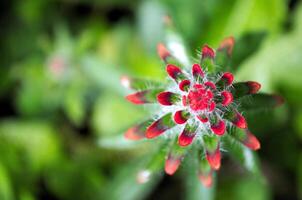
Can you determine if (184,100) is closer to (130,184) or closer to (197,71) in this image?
(197,71)

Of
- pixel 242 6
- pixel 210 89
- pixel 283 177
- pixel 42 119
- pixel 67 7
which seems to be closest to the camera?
pixel 210 89

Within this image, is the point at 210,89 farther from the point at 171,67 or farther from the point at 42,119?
the point at 42,119

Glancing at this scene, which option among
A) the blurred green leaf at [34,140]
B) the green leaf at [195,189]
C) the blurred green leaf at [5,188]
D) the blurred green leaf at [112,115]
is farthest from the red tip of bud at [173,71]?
the blurred green leaf at [34,140]

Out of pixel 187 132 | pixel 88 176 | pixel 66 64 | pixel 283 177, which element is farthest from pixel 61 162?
pixel 187 132

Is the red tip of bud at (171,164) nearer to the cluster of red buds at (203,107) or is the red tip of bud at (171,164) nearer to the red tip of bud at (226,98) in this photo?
the cluster of red buds at (203,107)

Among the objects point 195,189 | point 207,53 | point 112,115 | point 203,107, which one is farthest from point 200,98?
point 112,115

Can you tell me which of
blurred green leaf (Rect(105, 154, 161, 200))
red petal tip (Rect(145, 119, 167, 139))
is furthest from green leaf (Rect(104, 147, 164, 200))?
red petal tip (Rect(145, 119, 167, 139))
